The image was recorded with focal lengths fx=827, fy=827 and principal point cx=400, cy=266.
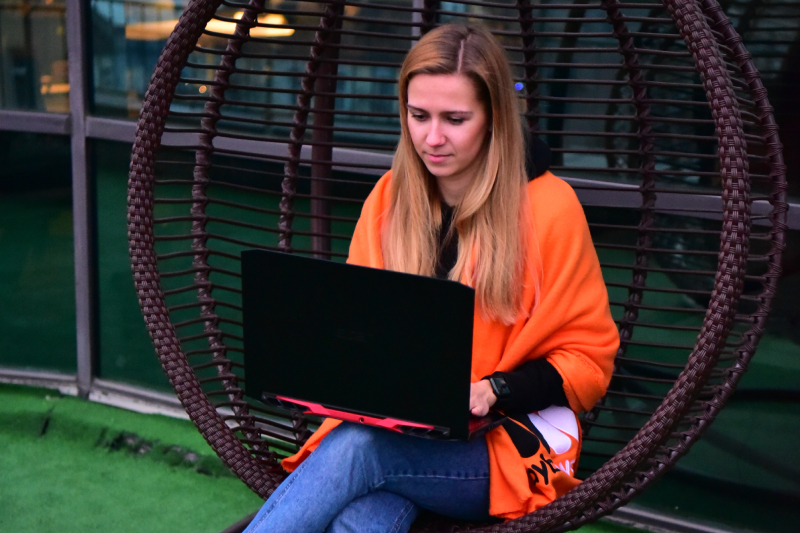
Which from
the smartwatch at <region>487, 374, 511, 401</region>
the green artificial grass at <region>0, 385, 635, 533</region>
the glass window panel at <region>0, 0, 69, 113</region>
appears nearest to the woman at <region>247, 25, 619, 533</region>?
the smartwatch at <region>487, 374, 511, 401</region>

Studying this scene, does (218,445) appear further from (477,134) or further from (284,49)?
(284,49)

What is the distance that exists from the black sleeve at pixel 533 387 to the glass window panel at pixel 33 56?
82.4 inches

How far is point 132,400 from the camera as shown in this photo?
294 cm

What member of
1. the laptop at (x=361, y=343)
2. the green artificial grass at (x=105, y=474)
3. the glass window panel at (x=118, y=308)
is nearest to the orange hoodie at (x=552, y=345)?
the laptop at (x=361, y=343)

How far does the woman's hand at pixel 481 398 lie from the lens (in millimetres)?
1424

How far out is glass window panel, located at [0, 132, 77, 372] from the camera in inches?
117

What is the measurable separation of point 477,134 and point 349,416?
23.1 inches

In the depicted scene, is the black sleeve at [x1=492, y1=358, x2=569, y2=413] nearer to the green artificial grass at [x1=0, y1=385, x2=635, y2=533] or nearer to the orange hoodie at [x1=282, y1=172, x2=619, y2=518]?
the orange hoodie at [x1=282, y1=172, x2=619, y2=518]

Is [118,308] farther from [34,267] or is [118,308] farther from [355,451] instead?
[355,451]

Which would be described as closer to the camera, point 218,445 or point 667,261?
point 218,445

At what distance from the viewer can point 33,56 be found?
2922 mm

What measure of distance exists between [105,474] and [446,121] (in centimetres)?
161

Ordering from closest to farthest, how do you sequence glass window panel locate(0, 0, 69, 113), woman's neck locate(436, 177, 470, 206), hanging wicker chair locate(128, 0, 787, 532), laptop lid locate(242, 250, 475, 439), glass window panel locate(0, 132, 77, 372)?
Answer: 1. laptop lid locate(242, 250, 475, 439)
2. hanging wicker chair locate(128, 0, 787, 532)
3. woman's neck locate(436, 177, 470, 206)
4. glass window panel locate(0, 0, 69, 113)
5. glass window panel locate(0, 132, 77, 372)

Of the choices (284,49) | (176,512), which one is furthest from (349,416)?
(284,49)
